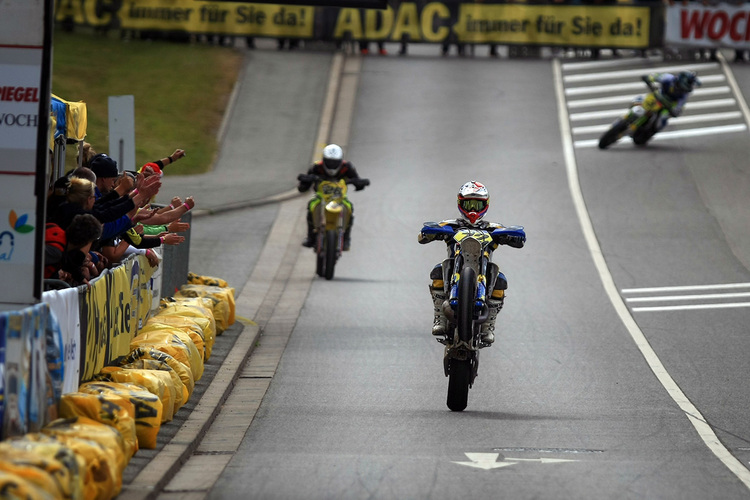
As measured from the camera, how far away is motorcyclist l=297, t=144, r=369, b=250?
67.9 feet

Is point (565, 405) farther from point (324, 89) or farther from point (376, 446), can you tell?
point (324, 89)

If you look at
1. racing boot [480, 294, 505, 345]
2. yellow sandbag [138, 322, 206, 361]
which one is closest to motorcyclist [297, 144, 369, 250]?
yellow sandbag [138, 322, 206, 361]

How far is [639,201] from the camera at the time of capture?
27.2 metres

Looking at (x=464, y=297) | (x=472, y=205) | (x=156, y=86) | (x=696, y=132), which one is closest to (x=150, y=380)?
(x=464, y=297)

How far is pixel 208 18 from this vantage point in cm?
4228

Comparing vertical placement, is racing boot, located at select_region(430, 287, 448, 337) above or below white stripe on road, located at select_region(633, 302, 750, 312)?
above

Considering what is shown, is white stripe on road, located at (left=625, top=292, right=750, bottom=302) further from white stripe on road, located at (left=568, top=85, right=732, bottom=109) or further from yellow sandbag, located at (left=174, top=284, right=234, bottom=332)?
white stripe on road, located at (left=568, top=85, right=732, bottom=109)

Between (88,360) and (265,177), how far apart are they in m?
20.0

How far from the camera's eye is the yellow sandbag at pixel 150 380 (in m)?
10.7

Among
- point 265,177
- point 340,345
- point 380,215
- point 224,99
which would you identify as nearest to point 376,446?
point 340,345

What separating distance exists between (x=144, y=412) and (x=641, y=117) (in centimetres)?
2433

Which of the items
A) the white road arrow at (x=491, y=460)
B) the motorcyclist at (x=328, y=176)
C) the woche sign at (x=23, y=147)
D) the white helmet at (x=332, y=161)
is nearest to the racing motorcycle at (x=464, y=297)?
the white road arrow at (x=491, y=460)

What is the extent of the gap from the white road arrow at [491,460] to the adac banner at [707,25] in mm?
34124

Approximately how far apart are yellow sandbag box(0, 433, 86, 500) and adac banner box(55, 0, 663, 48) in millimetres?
34948
